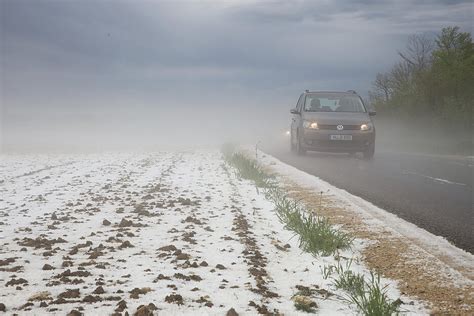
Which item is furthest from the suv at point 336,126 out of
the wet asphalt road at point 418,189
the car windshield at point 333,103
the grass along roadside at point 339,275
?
the grass along roadside at point 339,275

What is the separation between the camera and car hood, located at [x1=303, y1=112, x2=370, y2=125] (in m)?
14.8

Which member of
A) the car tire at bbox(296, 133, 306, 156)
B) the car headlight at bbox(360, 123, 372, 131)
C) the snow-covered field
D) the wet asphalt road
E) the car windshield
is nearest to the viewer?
the snow-covered field

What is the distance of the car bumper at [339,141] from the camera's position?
14.8m

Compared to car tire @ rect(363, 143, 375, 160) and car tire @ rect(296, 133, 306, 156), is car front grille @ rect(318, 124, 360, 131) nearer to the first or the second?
car tire @ rect(363, 143, 375, 160)

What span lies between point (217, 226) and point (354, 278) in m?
2.34

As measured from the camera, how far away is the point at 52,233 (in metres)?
5.19

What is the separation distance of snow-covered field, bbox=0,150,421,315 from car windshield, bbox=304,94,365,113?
8.46 meters

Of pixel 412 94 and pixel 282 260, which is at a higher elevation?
pixel 412 94

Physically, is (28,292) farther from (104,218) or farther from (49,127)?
(49,127)

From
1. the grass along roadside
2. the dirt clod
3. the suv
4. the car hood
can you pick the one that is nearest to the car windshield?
the suv

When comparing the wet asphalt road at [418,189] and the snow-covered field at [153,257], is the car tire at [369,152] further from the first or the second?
the snow-covered field at [153,257]

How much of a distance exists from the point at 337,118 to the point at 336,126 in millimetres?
282

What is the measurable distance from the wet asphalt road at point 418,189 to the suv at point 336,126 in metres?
0.57

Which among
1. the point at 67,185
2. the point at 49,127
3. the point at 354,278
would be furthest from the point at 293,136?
the point at 49,127
